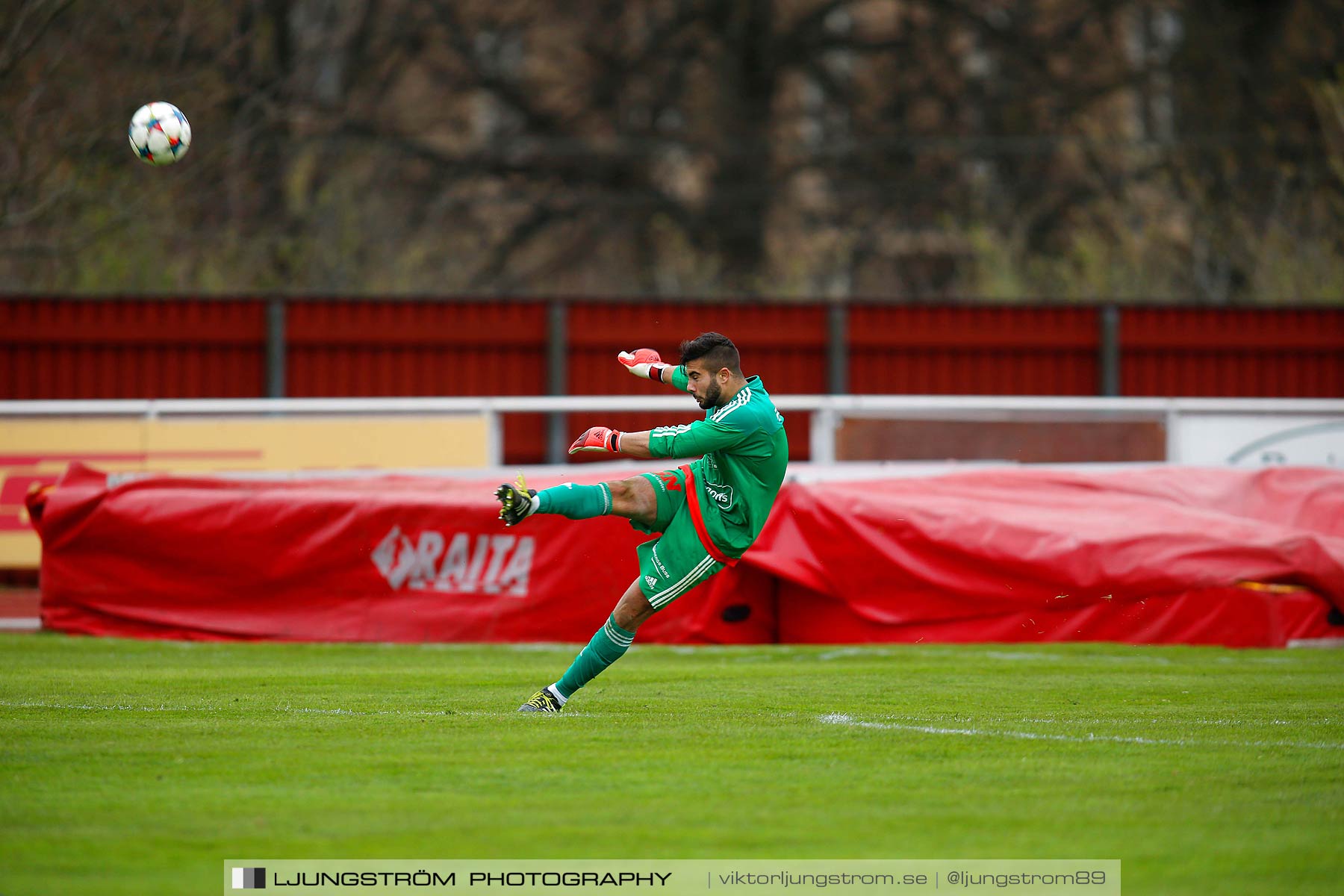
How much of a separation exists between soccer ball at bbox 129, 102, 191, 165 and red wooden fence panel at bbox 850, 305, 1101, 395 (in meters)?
10.4

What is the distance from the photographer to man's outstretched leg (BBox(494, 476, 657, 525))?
26.2 feet

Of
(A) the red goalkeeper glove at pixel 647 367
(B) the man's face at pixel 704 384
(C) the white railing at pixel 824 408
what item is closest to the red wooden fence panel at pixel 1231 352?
(C) the white railing at pixel 824 408

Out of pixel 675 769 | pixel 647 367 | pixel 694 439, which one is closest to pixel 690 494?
pixel 694 439

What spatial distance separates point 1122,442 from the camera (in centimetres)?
1491

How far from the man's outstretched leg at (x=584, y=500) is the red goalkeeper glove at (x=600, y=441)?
0.80 feet

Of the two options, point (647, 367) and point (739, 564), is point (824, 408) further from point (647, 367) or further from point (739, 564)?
point (647, 367)

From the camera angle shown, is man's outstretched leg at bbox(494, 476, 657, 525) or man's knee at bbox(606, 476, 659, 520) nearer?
man's outstretched leg at bbox(494, 476, 657, 525)

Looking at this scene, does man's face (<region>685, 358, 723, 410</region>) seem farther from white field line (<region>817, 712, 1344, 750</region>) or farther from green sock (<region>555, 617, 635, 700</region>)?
white field line (<region>817, 712, 1344, 750</region>)

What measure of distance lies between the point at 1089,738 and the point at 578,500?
2.84 m

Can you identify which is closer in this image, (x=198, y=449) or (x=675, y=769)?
(x=675, y=769)

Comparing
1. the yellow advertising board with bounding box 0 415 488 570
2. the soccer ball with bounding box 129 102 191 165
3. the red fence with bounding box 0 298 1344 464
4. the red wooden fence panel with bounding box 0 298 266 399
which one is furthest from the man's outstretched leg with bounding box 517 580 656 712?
the red wooden fence panel with bounding box 0 298 266 399

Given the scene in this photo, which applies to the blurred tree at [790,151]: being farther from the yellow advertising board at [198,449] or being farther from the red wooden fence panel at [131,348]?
the yellow advertising board at [198,449]

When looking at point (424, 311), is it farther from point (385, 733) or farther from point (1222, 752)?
point (1222, 752)

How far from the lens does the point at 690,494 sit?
28.2ft
